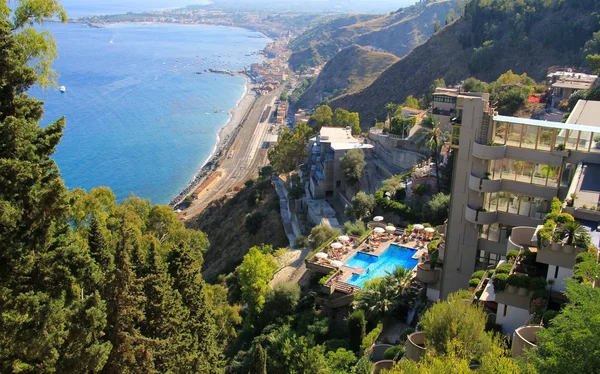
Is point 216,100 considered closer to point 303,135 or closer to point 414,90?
point 414,90

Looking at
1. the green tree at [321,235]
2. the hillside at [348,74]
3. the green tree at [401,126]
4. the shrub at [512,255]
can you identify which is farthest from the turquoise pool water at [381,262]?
the hillside at [348,74]

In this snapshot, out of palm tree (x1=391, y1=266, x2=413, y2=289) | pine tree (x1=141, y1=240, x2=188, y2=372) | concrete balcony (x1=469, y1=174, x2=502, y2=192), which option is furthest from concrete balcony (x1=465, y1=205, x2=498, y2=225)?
pine tree (x1=141, y1=240, x2=188, y2=372)

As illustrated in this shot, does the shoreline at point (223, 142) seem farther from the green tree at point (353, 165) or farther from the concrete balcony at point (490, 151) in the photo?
the concrete balcony at point (490, 151)

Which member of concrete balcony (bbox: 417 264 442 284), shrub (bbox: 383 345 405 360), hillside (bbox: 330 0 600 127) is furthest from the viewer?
hillside (bbox: 330 0 600 127)

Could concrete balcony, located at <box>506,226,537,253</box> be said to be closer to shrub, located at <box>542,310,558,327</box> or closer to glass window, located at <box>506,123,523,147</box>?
glass window, located at <box>506,123,523,147</box>

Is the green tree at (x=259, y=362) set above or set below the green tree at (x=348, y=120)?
above
